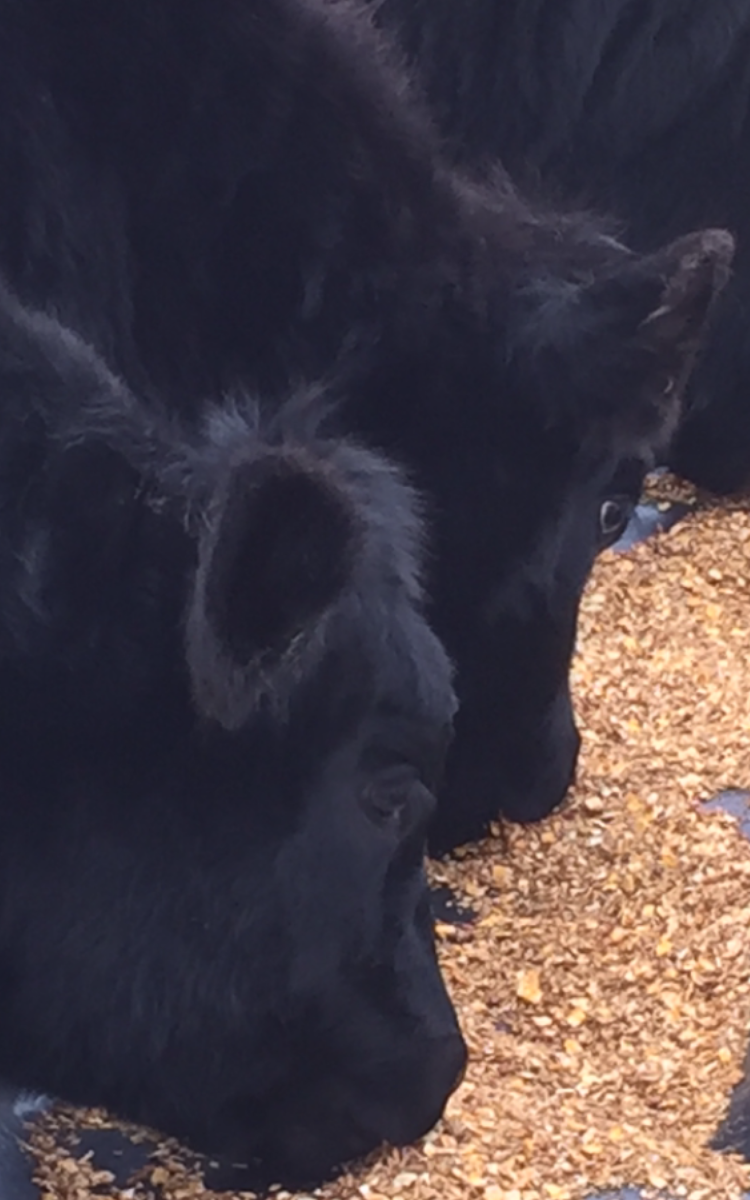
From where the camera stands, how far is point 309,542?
1863 millimetres

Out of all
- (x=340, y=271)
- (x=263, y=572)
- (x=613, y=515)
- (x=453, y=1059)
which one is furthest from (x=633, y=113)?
(x=263, y=572)

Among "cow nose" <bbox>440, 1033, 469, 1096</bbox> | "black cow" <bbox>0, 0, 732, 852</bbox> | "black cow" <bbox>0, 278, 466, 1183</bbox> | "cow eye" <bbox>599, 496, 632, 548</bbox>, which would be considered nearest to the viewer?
"black cow" <bbox>0, 278, 466, 1183</bbox>

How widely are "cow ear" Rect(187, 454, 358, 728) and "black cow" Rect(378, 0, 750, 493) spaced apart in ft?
6.27

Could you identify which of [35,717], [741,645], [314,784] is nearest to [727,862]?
[741,645]

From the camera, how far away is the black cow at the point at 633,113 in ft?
13.1

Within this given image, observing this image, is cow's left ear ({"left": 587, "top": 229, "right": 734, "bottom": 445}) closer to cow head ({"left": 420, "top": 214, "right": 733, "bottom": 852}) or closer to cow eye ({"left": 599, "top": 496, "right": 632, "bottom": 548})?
cow head ({"left": 420, "top": 214, "right": 733, "bottom": 852})

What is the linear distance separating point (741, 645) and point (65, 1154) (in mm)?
1837

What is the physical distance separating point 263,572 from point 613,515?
1144 millimetres

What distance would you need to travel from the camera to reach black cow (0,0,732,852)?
256 cm

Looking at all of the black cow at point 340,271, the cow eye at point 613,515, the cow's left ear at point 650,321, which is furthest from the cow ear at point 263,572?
the cow eye at point 613,515

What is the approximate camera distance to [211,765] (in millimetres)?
2115

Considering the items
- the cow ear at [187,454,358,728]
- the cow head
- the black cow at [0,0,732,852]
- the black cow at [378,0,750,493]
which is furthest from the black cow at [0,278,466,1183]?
the black cow at [378,0,750,493]

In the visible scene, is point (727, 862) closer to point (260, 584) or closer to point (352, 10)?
point (352, 10)

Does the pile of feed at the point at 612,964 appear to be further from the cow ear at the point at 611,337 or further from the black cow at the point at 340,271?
the cow ear at the point at 611,337
